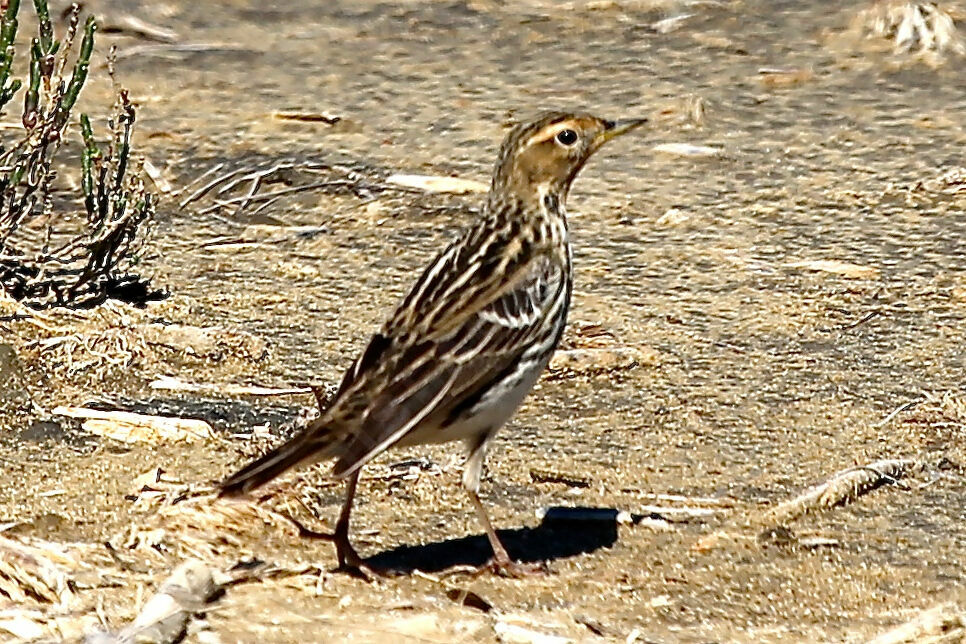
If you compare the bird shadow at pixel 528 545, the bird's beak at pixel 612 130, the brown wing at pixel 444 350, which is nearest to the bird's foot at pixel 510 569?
the bird shadow at pixel 528 545

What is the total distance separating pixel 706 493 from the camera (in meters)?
7.73

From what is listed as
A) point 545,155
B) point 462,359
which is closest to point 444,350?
point 462,359

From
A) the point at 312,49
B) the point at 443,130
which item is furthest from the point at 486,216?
the point at 312,49

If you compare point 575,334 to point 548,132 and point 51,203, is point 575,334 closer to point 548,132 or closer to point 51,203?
point 548,132

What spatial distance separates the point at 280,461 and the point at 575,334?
3155 mm

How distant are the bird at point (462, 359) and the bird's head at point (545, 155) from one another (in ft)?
0.04

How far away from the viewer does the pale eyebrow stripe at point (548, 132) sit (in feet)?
25.8

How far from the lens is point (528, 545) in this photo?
24.1 ft

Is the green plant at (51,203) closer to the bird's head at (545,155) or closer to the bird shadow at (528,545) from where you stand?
the bird's head at (545,155)

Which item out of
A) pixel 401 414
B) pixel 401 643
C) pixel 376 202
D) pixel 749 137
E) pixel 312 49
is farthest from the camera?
pixel 312 49

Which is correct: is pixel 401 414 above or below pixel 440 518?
above

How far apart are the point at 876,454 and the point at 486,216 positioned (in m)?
1.80

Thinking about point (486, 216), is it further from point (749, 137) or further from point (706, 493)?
point (749, 137)

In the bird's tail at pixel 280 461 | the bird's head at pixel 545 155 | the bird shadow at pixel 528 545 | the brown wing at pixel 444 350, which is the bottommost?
the bird shadow at pixel 528 545
